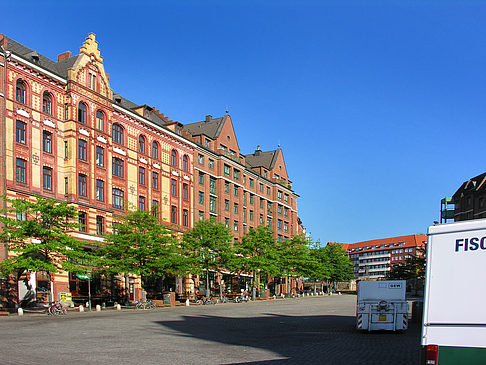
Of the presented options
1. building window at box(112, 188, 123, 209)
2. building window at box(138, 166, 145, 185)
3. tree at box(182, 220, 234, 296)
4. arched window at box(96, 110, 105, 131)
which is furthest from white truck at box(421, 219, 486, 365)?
building window at box(138, 166, 145, 185)

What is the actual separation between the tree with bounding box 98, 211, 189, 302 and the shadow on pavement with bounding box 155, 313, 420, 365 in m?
16.0

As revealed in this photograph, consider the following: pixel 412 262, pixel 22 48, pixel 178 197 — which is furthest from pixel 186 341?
pixel 412 262

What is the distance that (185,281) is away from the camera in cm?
6128

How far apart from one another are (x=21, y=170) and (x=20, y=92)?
6.25m

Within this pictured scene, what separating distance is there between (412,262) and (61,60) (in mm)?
49711

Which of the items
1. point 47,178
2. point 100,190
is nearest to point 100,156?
point 100,190

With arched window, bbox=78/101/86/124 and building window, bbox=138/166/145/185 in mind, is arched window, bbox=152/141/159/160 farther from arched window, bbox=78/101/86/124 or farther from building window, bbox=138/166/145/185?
arched window, bbox=78/101/86/124

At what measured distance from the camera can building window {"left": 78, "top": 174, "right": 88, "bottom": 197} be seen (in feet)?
151

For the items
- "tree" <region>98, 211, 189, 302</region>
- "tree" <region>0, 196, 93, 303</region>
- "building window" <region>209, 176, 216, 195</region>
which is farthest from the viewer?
"building window" <region>209, 176, 216, 195</region>

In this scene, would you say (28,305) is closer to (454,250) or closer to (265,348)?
(265,348)

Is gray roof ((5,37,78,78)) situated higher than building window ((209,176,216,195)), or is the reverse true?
gray roof ((5,37,78,78))

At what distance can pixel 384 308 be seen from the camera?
23.0m

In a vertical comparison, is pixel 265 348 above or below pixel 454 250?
below

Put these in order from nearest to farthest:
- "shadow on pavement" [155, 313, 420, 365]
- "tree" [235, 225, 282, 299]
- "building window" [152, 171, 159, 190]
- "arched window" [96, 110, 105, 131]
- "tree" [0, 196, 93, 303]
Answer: "shadow on pavement" [155, 313, 420, 365] → "tree" [0, 196, 93, 303] → "arched window" [96, 110, 105, 131] → "building window" [152, 171, 159, 190] → "tree" [235, 225, 282, 299]
